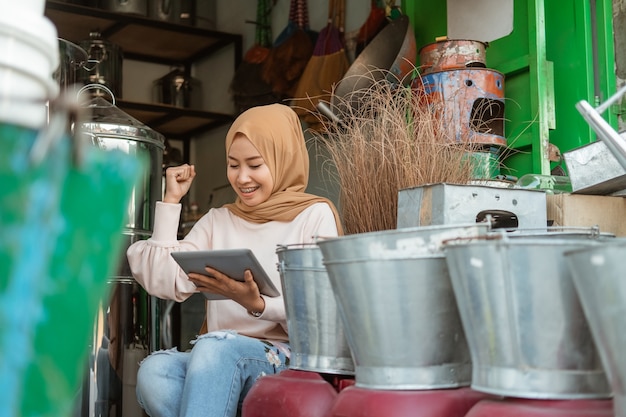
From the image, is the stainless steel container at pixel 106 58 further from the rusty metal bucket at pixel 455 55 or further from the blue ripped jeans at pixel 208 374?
the blue ripped jeans at pixel 208 374

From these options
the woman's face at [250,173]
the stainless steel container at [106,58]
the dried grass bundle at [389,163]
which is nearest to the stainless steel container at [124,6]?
the stainless steel container at [106,58]

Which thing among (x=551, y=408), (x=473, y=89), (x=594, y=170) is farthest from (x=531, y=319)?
(x=473, y=89)

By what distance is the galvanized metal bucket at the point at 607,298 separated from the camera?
1028mm

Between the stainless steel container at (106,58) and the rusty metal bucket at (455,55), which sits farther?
the stainless steel container at (106,58)

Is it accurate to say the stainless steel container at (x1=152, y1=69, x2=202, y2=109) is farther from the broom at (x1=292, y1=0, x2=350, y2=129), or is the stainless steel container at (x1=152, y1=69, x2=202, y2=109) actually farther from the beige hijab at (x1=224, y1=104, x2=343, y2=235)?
the beige hijab at (x1=224, y1=104, x2=343, y2=235)

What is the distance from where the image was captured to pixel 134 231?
335 cm

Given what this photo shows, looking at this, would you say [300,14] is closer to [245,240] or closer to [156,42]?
[156,42]

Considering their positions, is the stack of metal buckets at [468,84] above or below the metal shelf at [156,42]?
below

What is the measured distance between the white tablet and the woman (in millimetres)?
28

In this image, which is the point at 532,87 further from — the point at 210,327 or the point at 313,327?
the point at 313,327

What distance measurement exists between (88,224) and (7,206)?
0.22 ft

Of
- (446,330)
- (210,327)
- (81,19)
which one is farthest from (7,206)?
(81,19)

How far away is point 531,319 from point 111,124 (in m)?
2.43

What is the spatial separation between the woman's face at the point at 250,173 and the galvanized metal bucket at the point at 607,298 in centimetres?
151
